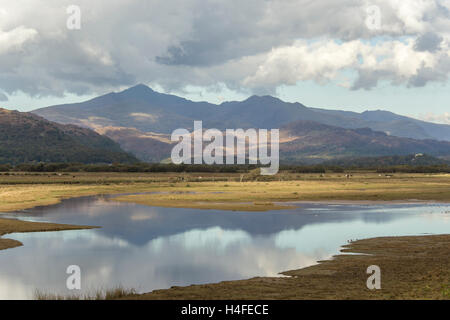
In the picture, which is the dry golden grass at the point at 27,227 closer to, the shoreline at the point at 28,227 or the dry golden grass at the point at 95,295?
the shoreline at the point at 28,227

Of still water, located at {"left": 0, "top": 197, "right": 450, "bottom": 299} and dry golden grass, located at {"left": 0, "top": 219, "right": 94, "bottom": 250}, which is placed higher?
dry golden grass, located at {"left": 0, "top": 219, "right": 94, "bottom": 250}

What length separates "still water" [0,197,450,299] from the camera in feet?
85.7

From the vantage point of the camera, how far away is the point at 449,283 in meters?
21.5

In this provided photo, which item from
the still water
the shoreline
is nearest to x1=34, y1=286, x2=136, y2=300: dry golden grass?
the still water

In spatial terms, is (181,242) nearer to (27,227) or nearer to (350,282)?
(27,227)

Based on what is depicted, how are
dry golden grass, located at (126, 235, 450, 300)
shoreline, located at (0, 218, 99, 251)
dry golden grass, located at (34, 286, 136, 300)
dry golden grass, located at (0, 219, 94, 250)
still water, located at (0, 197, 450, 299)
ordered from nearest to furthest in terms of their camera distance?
dry golden grass, located at (126, 235, 450, 300)
dry golden grass, located at (34, 286, 136, 300)
still water, located at (0, 197, 450, 299)
shoreline, located at (0, 218, 99, 251)
dry golden grass, located at (0, 219, 94, 250)

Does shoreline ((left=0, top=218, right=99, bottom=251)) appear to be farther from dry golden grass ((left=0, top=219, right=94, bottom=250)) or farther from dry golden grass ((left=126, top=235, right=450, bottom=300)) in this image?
dry golden grass ((left=126, top=235, right=450, bottom=300))

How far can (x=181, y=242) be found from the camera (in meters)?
37.7

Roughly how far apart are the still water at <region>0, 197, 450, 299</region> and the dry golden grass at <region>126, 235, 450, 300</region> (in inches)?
90.2

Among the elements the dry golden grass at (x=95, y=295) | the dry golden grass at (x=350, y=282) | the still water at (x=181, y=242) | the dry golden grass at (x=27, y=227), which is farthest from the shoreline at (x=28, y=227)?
the dry golden grass at (x=350, y=282)

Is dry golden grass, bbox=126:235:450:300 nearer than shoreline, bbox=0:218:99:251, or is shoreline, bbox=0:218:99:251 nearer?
dry golden grass, bbox=126:235:450:300

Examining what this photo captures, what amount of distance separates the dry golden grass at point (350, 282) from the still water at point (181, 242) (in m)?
2.29

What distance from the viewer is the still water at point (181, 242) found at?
2612cm

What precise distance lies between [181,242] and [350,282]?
672 inches
